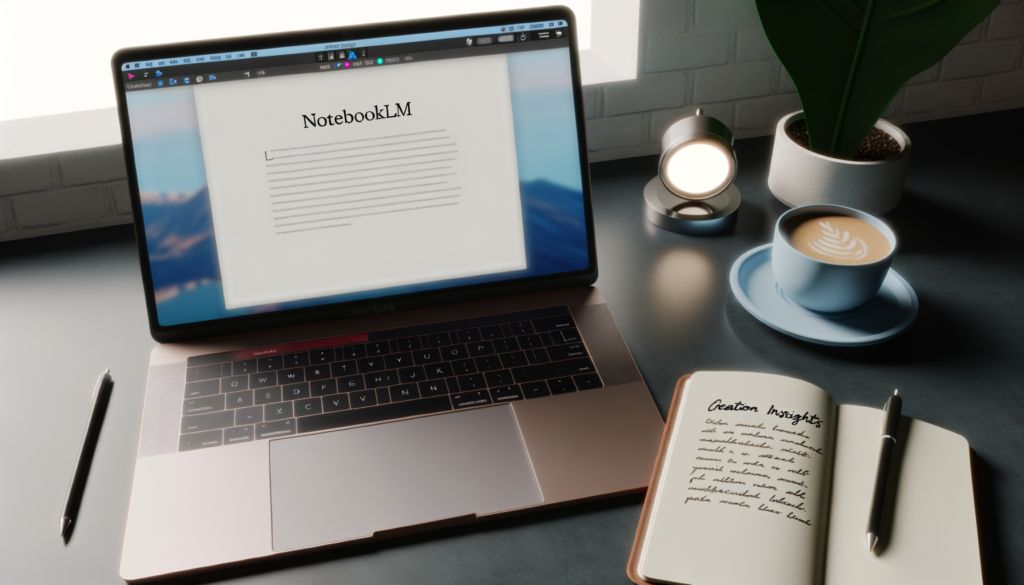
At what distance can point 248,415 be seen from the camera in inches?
28.2

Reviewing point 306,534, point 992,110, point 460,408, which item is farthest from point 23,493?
point 992,110

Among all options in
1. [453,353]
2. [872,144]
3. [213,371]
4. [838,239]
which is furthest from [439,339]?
[872,144]

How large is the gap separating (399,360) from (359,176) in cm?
20

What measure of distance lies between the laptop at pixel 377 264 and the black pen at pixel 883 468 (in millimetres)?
183

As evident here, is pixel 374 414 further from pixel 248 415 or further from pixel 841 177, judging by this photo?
pixel 841 177

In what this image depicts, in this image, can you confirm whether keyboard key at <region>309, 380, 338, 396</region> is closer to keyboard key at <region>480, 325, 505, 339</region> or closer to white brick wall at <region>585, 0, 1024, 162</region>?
keyboard key at <region>480, 325, 505, 339</region>

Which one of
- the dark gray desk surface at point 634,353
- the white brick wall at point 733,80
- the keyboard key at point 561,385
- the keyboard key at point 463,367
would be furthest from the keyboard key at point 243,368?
the white brick wall at point 733,80

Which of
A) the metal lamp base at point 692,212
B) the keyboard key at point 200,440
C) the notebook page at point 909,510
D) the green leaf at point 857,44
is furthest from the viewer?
the metal lamp base at point 692,212

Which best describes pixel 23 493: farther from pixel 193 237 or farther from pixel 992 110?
pixel 992 110

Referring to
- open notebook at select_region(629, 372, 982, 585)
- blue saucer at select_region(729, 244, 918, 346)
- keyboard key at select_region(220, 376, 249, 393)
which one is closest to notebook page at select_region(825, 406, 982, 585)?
open notebook at select_region(629, 372, 982, 585)

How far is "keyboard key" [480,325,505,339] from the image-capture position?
2.64ft

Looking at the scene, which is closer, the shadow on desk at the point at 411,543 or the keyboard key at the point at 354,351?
the shadow on desk at the point at 411,543

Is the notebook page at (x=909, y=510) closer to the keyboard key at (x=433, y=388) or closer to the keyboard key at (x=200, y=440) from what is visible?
the keyboard key at (x=433, y=388)

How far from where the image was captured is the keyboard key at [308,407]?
719mm
